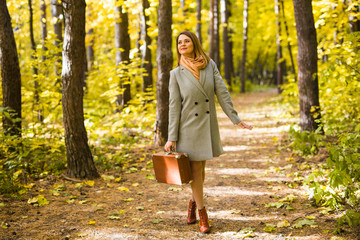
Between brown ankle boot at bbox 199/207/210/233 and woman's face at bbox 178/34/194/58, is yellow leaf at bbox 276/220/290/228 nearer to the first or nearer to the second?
brown ankle boot at bbox 199/207/210/233

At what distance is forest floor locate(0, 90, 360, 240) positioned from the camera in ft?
11.3

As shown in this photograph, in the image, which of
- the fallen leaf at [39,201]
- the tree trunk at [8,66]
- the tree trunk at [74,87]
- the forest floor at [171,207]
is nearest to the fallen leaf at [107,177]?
the forest floor at [171,207]

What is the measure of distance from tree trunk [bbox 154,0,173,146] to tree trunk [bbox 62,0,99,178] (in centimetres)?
250

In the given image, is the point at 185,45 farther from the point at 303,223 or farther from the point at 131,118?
the point at 131,118

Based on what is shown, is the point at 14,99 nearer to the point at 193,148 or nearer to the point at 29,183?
the point at 29,183

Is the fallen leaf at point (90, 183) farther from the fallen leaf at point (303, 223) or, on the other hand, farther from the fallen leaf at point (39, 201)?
the fallen leaf at point (303, 223)

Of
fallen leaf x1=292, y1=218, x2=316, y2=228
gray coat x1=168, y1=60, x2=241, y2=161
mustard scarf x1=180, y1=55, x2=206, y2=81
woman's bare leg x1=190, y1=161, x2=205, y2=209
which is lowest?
fallen leaf x1=292, y1=218, x2=316, y2=228

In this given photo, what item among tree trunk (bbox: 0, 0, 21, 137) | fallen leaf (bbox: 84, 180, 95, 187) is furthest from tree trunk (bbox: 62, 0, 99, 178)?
tree trunk (bbox: 0, 0, 21, 137)

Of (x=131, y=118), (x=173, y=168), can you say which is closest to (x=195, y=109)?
(x=173, y=168)

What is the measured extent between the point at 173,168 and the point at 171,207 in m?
1.27

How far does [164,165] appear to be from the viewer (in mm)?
3369

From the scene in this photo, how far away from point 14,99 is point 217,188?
13.9ft

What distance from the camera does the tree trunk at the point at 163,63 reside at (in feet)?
24.1

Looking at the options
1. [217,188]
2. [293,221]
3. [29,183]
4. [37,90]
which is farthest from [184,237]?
[37,90]
